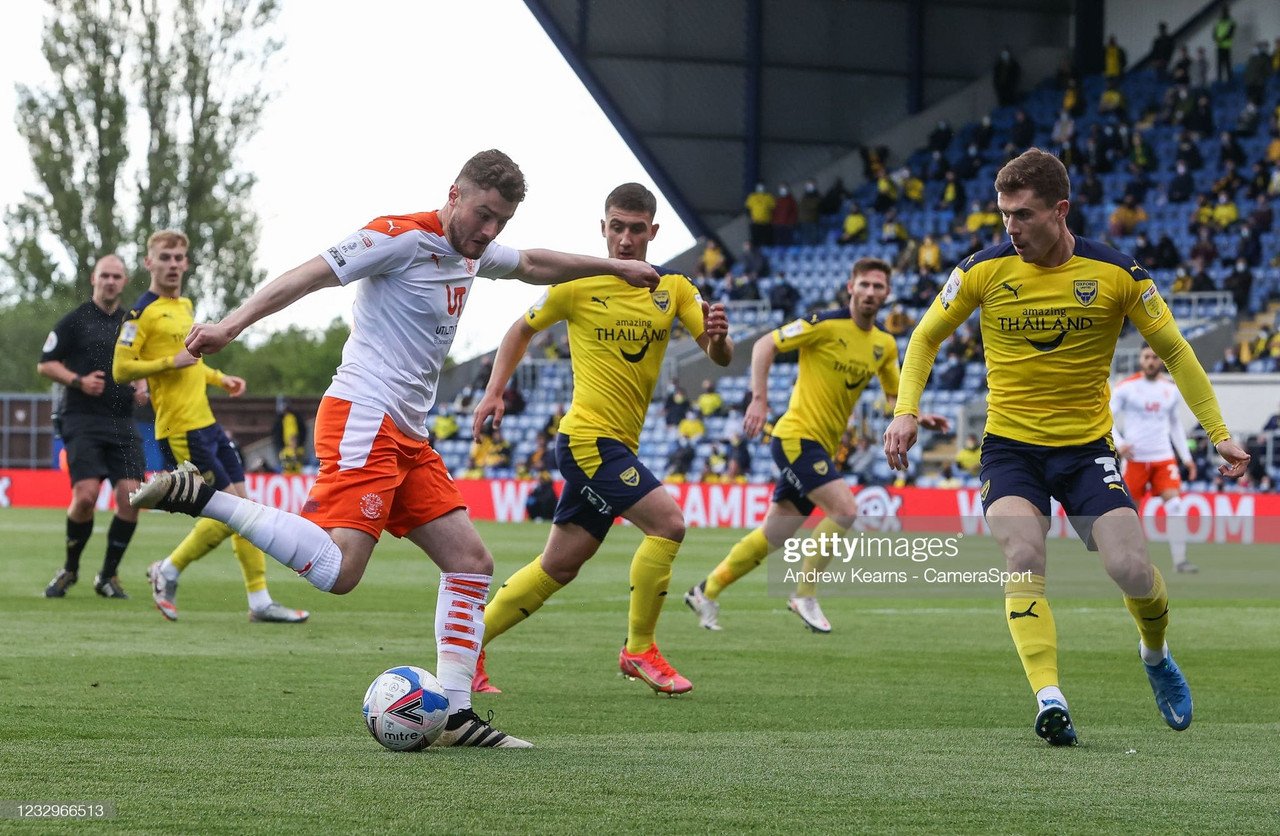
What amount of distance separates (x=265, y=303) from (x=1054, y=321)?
3.03 metres

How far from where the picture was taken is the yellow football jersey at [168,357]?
1100 cm

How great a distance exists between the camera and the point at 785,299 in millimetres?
34781

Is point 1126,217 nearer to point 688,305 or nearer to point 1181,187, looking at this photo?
point 1181,187

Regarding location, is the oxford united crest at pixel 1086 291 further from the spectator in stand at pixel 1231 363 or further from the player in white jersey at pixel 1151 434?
the spectator in stand at pixel 1231 363

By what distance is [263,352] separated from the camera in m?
90.8

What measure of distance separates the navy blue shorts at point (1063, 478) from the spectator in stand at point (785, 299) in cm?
2774

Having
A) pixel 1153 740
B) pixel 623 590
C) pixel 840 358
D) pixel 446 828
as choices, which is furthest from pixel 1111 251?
pixel 623 590

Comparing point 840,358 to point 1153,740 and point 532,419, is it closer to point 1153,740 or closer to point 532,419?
point 1153,740

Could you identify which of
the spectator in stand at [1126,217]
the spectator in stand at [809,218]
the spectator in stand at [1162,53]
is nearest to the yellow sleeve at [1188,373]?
the spectator in stand at [1126,217]

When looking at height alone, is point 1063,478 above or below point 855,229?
below

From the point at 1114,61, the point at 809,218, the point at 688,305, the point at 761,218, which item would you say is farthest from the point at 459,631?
the point at 1114,61

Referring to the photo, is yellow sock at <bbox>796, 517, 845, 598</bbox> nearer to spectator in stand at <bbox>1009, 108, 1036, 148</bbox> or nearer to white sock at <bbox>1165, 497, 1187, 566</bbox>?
white sock at <bbox>1165, 497, 1187, 566</bbox>

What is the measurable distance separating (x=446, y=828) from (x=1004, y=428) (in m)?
3.22

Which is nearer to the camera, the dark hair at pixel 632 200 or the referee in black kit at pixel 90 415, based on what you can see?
the dark hair at pixel 632 200
